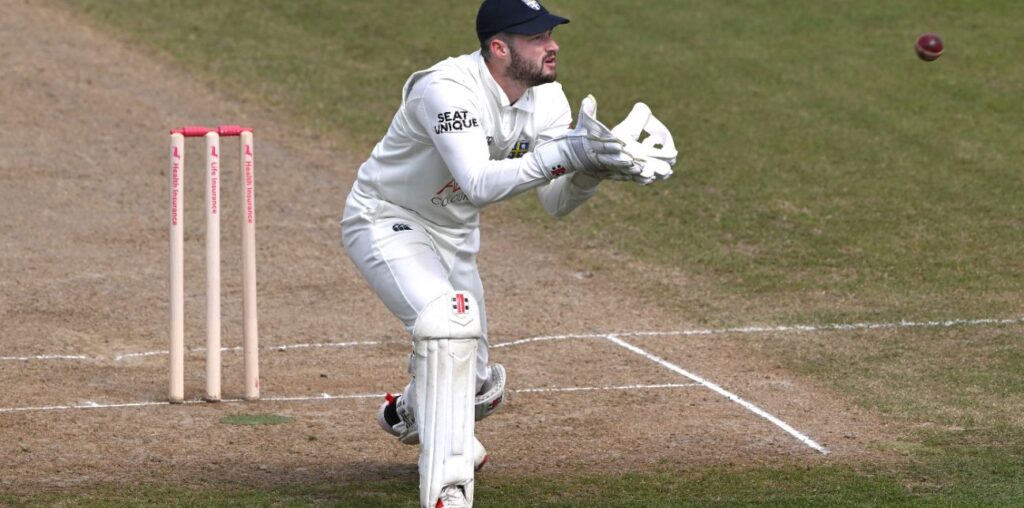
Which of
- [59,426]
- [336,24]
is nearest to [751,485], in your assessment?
[59,426]

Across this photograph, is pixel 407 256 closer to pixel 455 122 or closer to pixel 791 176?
pixel 455 122

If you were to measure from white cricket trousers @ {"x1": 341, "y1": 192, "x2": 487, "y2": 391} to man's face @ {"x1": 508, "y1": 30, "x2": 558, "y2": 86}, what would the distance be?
31.9 inches

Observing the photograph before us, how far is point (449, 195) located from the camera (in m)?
6.38

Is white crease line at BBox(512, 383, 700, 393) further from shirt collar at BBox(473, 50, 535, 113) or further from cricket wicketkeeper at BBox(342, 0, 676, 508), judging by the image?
shirt collar at BBox(473, 50, 535, 113)

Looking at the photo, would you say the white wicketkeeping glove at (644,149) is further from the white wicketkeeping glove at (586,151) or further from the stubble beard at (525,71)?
the stubble beard at (525,71)

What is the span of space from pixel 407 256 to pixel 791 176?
26.6ft

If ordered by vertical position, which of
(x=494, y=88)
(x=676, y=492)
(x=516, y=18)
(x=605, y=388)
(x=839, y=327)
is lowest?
(x=676, y=492)

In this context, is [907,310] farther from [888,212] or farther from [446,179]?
[446,179]

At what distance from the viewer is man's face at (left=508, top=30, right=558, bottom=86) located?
615cm

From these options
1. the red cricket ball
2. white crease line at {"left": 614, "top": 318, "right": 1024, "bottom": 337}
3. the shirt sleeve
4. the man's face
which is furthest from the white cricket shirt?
the red cricket ball

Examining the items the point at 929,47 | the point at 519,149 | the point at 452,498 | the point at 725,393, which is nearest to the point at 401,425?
the point at 452,498

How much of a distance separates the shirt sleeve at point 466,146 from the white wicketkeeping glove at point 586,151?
56 millimetres

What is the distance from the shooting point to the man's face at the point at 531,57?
615 centimetres

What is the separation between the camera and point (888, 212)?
12805 millimetres
